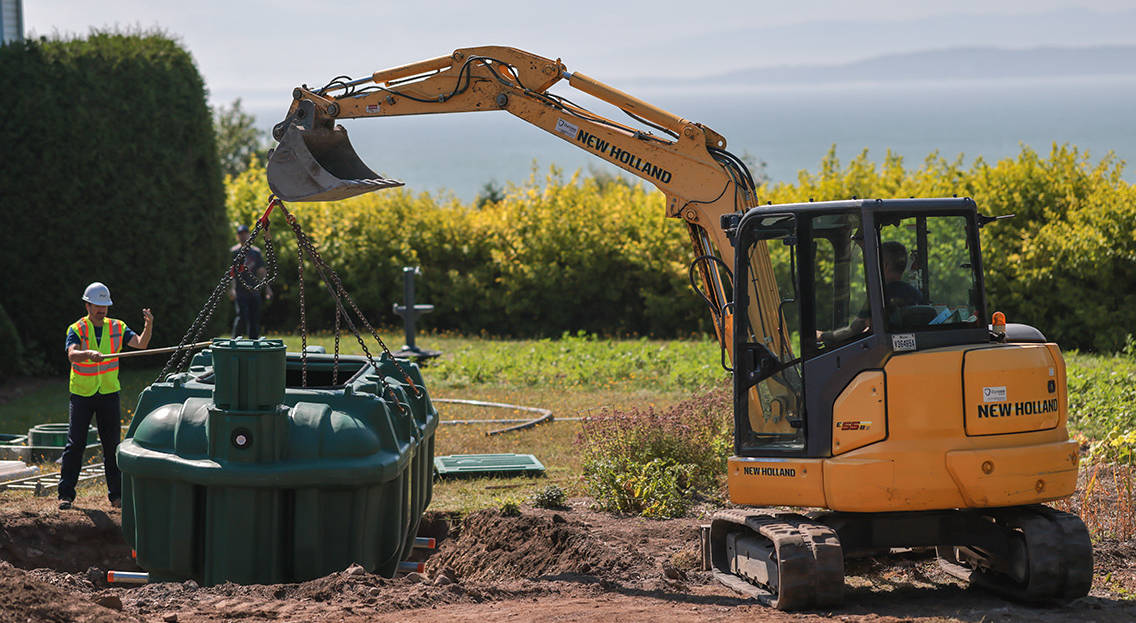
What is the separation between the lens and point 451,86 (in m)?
9.36

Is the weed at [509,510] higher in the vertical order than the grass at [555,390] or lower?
lower

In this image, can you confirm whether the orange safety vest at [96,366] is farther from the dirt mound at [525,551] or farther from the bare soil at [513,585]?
the dirt mound at [525,551]

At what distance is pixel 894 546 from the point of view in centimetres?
741

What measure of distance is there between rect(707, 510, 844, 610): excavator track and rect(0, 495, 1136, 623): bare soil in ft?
0.37

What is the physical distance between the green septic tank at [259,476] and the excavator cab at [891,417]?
2.34 meters

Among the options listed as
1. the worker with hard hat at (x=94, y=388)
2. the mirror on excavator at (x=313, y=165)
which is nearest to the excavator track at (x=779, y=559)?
the mirror on excavator at (x=313, y=165)

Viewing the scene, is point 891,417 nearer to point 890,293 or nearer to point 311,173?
point 890,293

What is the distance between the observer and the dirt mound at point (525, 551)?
Answer: 27.4 ft

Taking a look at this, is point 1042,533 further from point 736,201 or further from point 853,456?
point 736,201

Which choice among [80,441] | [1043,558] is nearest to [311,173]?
[80,441]

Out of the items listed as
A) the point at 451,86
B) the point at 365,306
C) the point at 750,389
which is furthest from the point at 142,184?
the point at 750,389

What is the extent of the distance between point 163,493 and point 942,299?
16.1 ft

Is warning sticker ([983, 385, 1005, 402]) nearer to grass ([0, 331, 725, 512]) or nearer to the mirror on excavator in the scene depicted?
the mirror on excavator

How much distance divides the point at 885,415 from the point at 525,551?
3201 millimetres
